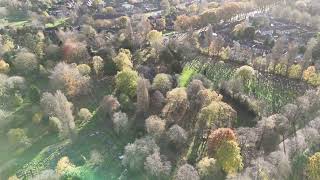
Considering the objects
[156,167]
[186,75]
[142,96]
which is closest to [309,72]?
[186,75]

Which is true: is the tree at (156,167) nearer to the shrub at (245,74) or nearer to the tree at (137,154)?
the tree at (137,154)

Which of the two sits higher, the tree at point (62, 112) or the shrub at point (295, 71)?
the tree at point (62, 112)

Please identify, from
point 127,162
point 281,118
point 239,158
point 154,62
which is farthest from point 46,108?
point 281,118

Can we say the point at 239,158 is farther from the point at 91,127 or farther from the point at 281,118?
the point at 91,127

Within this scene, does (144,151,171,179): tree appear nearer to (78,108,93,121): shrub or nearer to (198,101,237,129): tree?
(198,101,237,129): tree

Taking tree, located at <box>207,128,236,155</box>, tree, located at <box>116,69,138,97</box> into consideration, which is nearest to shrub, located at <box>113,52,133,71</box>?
tree, located at <box>116,69,138,97</box>

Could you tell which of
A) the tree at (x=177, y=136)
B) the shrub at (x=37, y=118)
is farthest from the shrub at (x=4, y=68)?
the tree at (x=177, y=136)

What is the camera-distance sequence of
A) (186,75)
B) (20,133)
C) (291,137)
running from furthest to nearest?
(186,75), (20,133), (291,137)
